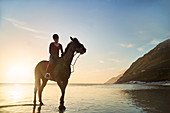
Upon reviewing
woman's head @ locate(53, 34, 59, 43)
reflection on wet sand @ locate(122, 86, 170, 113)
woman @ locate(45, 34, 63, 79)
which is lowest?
reflection on wet sand @ locate(122, 86, 170, 113)

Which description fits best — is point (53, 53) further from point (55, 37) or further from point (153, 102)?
point (153, 102)

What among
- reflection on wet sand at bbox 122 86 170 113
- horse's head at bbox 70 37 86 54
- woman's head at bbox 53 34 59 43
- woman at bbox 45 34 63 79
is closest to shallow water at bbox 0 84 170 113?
reflection on wet sand at bbox 122 86 170 113

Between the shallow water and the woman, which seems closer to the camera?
the shallow water

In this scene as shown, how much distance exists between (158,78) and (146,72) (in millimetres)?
20614

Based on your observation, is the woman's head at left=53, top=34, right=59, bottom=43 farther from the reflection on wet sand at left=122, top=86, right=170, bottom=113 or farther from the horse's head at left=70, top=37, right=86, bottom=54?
the reflection on wet sand at left=122, top=86, right=170, bottom=113

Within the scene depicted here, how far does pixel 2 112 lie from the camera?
247 inches

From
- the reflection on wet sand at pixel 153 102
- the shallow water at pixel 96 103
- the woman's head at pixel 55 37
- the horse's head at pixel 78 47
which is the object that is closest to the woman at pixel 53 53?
the woman's head at pixel 55 37

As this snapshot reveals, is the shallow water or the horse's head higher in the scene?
the horse's head

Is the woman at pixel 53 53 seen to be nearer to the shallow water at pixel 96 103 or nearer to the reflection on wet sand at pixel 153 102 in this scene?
the shallow water at pixel 96 103

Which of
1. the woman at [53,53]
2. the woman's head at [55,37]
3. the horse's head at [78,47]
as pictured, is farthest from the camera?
the woman's head at [55,37]

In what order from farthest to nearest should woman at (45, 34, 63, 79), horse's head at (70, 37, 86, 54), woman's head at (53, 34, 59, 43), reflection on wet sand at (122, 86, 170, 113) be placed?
woman's head at (53, 34, 59, 43)
woman at (45, 34, 63, 79)
horse's head at (70, 37, 86, 54)
reflection on wet sand at (122, 86, 170, 113)

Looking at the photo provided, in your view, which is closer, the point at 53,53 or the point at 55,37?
the point at 53,53

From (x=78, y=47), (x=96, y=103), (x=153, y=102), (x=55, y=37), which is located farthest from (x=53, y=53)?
(x=153, y=102)

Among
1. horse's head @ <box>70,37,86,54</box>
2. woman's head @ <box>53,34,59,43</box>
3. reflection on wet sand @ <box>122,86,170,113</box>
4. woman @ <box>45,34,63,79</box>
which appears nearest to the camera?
reflection on wet sand @ <box>122,86,170,113</box>
